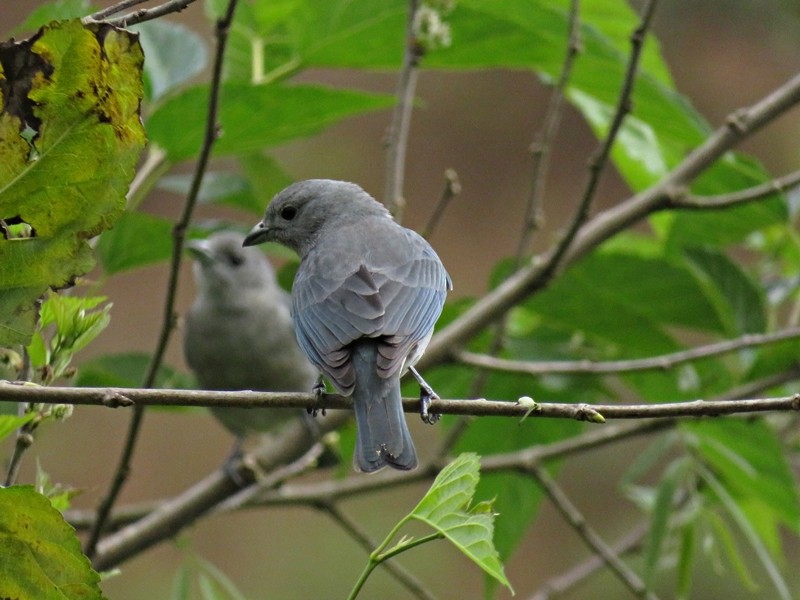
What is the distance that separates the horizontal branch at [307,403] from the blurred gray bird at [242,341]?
296cm

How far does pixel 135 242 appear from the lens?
2793 millimetres

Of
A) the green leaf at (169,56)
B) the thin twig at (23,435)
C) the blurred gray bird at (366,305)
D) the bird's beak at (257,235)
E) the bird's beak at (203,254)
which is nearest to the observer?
the thin twig at (23,435)

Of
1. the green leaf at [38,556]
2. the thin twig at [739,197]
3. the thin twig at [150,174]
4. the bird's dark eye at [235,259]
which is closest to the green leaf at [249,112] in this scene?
the thin twig at [150,174]

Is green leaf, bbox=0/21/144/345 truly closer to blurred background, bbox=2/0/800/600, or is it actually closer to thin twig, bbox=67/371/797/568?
thin twig, bbox=67/371/797/568

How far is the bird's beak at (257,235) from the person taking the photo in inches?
127

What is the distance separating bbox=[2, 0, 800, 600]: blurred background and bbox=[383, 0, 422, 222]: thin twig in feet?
11.2

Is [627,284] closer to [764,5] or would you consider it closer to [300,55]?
[300,55]

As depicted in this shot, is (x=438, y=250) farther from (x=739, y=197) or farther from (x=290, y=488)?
(x=739, y=197)

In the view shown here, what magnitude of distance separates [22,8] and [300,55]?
5087mm

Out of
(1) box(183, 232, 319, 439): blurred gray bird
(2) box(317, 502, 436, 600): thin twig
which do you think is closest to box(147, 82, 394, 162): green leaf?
(2) box(317, 502, 436, 600): thin twig

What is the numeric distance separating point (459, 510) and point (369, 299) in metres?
1.12

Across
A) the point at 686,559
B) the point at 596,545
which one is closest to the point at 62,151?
the point at 686,559

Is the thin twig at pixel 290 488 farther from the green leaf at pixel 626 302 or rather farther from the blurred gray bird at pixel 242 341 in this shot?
the blurred gray bird at pixel 242 341

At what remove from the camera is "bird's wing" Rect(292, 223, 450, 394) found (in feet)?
7.62
